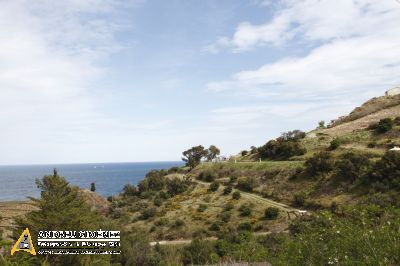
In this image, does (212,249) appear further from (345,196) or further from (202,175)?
(202,175)

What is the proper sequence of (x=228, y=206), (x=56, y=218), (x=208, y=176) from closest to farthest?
(x=56, y=218) < (x=228, y=206) < (x=208, y=176)

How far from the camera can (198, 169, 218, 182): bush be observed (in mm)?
60684

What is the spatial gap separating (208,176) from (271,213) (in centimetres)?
2362

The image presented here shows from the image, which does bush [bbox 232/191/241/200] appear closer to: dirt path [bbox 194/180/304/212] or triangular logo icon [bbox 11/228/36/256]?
dirt path [bbox 194/180/304/212]

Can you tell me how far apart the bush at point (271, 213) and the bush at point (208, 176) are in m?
21.8

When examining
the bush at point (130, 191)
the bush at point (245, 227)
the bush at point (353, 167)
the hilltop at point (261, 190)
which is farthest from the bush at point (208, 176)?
the bush at point (353, 167)

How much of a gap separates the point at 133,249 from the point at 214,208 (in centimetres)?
2114

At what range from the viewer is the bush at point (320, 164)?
43469 millimetres

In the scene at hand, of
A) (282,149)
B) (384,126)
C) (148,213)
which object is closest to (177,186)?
(148,213)

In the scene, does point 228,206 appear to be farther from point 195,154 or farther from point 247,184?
point 195,154

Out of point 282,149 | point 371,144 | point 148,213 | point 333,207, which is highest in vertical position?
point 282,149

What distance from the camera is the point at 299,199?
132 feet

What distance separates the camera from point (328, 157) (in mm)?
45031

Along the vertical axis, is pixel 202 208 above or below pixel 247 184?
below
